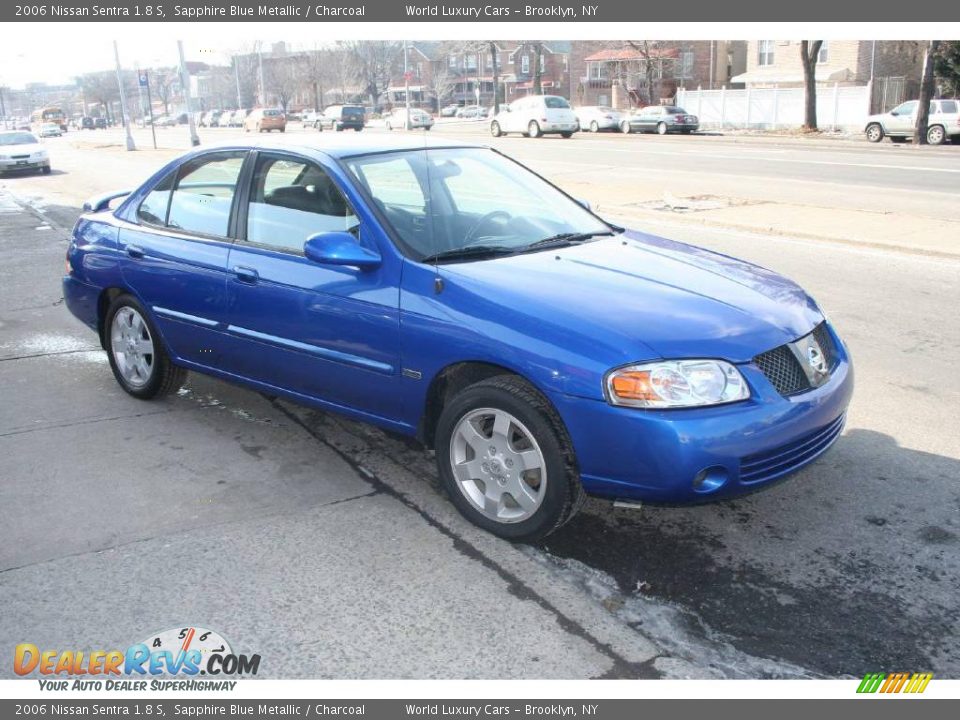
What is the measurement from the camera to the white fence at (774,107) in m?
38.6

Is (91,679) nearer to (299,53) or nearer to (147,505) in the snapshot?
(147,505)

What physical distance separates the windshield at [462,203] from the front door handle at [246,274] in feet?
2.45

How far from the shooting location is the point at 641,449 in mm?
3338

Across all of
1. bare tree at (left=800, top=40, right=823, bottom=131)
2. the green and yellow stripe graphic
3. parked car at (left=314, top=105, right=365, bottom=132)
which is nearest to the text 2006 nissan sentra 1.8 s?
the green and yellow stripe graphic

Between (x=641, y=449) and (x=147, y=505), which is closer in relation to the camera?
(x=641, y=449)

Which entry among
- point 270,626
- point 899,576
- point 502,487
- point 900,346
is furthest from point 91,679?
point 900,346

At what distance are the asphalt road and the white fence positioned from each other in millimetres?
36835

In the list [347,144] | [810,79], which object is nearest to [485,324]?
[347,144]

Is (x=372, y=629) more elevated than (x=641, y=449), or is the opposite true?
(x=641, y=449)

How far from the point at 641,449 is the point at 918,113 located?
105 feet

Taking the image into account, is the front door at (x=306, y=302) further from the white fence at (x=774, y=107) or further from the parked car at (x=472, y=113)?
the parked car at (x=472, y=113)

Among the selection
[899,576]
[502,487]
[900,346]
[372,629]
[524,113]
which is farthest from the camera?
[524,113]

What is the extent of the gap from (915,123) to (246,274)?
31.7 m

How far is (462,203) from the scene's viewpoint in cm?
464
